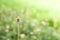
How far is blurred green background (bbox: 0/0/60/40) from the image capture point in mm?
1327

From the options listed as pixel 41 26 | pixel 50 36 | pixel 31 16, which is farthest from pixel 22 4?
pixel 50 36

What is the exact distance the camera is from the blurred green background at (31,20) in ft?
4.35

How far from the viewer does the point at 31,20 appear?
53.7 inches

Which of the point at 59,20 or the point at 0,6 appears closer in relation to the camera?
the point at 59,20

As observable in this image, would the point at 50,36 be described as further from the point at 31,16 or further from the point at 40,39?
the point at 31,16

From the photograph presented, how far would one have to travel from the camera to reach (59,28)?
4.32 ft

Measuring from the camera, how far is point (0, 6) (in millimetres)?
1421

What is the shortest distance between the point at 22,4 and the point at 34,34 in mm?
289

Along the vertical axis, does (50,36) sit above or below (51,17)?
below

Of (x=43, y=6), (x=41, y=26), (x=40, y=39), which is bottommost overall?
(x=40, y=39)

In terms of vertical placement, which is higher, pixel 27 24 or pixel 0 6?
pixel 0 6

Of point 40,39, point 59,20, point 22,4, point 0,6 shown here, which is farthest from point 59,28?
point 0,6

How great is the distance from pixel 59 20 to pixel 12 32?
0.42 m

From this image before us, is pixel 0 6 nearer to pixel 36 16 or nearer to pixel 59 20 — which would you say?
pixel 36 16
